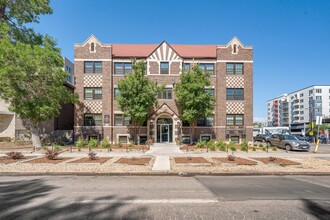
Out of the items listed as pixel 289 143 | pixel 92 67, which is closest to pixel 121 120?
pixel 92 67

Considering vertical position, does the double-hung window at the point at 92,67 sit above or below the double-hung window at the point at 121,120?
above

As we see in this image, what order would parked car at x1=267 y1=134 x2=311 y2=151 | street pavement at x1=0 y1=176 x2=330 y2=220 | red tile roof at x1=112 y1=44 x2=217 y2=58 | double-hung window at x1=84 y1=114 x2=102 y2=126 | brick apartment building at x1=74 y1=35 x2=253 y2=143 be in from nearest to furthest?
street pavement at x1=0 y1=176 x2=330 y2=220 < parked car at x1=267 y1=134 x2=311 y2=151 < brick apartment building at x1=74 y1=35 x2=253 y2=143 < double-hung window at x1=84 y1=114 x2=102 y2=126 < red tile roof at x1=112 y1=44 x2=217 y2=58

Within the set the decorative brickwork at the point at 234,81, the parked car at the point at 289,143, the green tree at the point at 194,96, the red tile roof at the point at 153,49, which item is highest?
the red tile roof at the point at 153,49

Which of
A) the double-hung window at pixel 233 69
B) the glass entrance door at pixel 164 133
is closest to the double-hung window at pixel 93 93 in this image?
the glass entrance door at pixel 164 133

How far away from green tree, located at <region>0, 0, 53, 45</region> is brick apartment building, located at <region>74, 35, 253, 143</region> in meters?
5.34

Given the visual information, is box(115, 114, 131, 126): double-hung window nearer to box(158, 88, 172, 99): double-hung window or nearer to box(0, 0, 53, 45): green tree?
box(158, 88, 172, 99): double-hung window

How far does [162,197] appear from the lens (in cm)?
657

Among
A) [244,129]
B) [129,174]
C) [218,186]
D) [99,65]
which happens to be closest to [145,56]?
[99,65]

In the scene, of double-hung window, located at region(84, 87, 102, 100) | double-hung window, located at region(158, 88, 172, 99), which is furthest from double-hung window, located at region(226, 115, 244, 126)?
double-hung window, located at region(84, 87, 102, 100)

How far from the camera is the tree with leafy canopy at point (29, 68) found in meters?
17.2

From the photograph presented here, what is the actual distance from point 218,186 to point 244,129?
69.9ft

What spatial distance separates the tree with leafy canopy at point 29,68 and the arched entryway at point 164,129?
10222 millimetres

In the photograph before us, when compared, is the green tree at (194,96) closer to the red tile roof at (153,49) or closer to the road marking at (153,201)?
the red tile roof at (153,49)

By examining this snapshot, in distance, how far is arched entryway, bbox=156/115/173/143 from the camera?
26.3 metres
